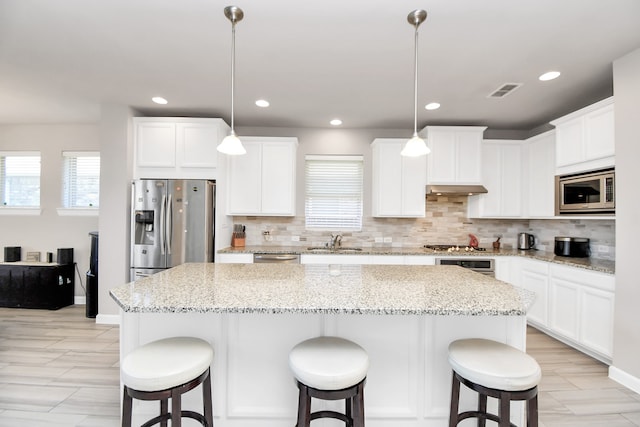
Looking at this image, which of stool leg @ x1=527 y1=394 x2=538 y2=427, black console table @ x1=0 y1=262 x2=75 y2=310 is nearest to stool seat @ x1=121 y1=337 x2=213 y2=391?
stool leg @ x1=527 y1=394 x2=538 y2=427

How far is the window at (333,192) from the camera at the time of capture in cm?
421

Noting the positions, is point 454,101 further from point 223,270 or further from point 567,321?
point 223,270

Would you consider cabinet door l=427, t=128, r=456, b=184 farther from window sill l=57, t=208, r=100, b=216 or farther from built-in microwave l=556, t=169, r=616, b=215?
window sill l=57, t=208, r=100, b=216

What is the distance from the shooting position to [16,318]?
11.8ft

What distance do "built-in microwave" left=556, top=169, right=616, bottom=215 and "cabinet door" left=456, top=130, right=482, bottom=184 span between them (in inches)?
33.7

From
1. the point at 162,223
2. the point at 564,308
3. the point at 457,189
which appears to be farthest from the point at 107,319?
the point at 564,308

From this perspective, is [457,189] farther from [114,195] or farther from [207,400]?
[114,195]

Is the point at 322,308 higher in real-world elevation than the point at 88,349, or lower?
higher

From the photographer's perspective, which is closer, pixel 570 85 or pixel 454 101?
pixel 570 85

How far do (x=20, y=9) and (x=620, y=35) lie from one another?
3.99 meters

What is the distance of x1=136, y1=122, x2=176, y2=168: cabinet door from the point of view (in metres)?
3.49

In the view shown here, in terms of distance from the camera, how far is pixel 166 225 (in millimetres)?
3320

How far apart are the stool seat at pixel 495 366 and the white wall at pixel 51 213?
4.94 m

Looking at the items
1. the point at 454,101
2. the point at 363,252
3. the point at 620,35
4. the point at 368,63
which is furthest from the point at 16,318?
the point at 620,35
